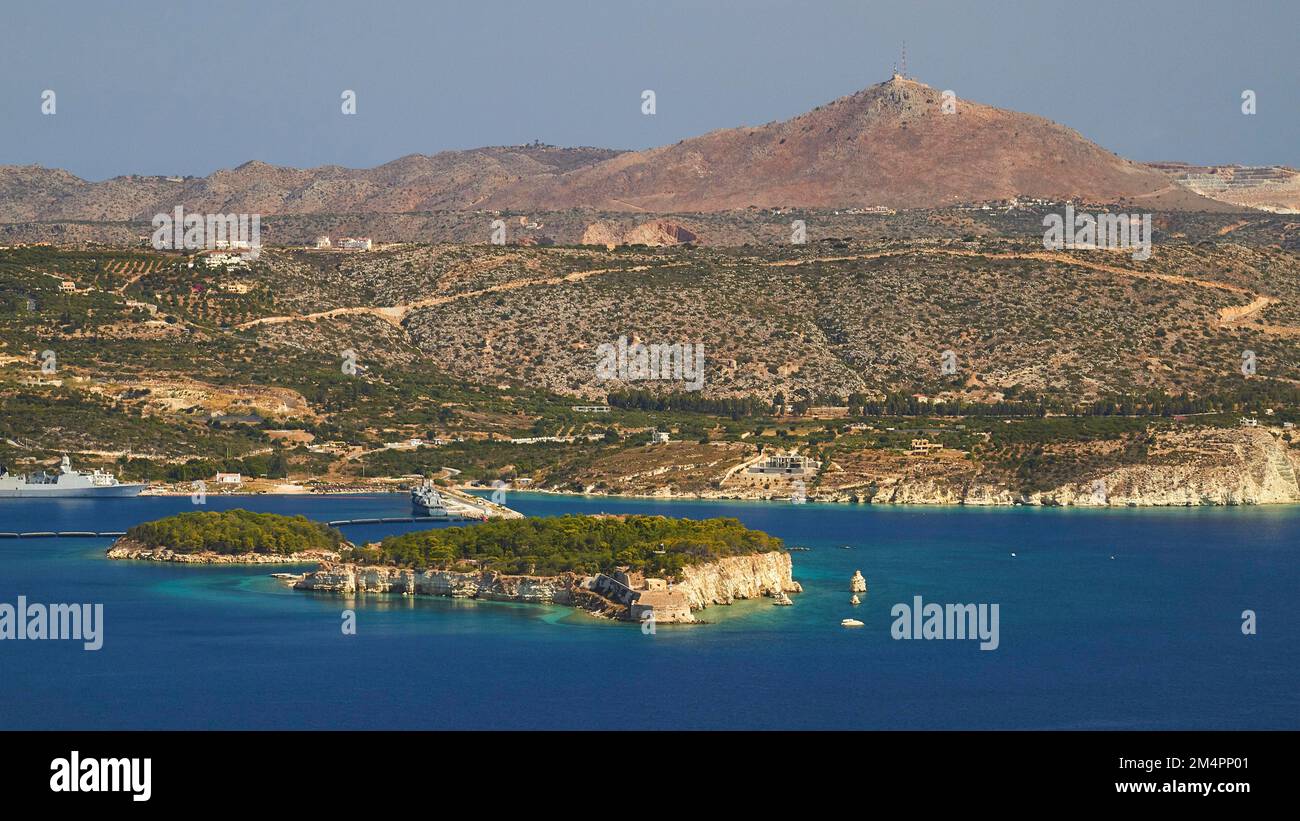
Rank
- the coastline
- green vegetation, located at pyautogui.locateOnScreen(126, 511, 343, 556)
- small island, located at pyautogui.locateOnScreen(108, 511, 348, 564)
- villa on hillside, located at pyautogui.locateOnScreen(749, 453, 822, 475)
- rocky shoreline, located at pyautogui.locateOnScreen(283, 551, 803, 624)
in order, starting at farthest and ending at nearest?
1. villa on hillside, located at pyautogui.locateOnScreen(749, 453, 822, 475)
2. the coastline
3. green vegetation, located at pyautogui.locateOnScreen(126, 511, 343, 556)
4. small island, located at pyautogui.locateOnScreen(108, 511, 348, 564)
5. rocky shoreline, located at pyautogui.locateOnScreen(283, 551, 803, 624)

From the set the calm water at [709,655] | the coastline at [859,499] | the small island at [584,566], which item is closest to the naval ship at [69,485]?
the coastline at [859,499]

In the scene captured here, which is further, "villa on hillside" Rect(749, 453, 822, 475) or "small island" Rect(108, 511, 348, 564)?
"villa on hillside" Rect(749, 453, 822, 475)

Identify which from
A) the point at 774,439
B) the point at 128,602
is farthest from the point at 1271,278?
the point at 128,602

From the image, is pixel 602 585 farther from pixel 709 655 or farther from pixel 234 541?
pixel 234 541

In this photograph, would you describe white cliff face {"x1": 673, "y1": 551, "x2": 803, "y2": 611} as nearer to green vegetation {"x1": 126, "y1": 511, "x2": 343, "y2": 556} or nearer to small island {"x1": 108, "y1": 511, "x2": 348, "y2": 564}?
small island {"x1": 108, "y1": 511, "x2": 348, "y2": 564}

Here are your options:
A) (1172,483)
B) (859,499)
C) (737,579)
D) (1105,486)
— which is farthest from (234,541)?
(1172,483)

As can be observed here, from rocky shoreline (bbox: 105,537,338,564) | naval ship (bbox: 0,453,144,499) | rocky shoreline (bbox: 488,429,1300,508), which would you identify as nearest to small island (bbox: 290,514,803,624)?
rocky shoreline (bbox: 105,537,338,564)
